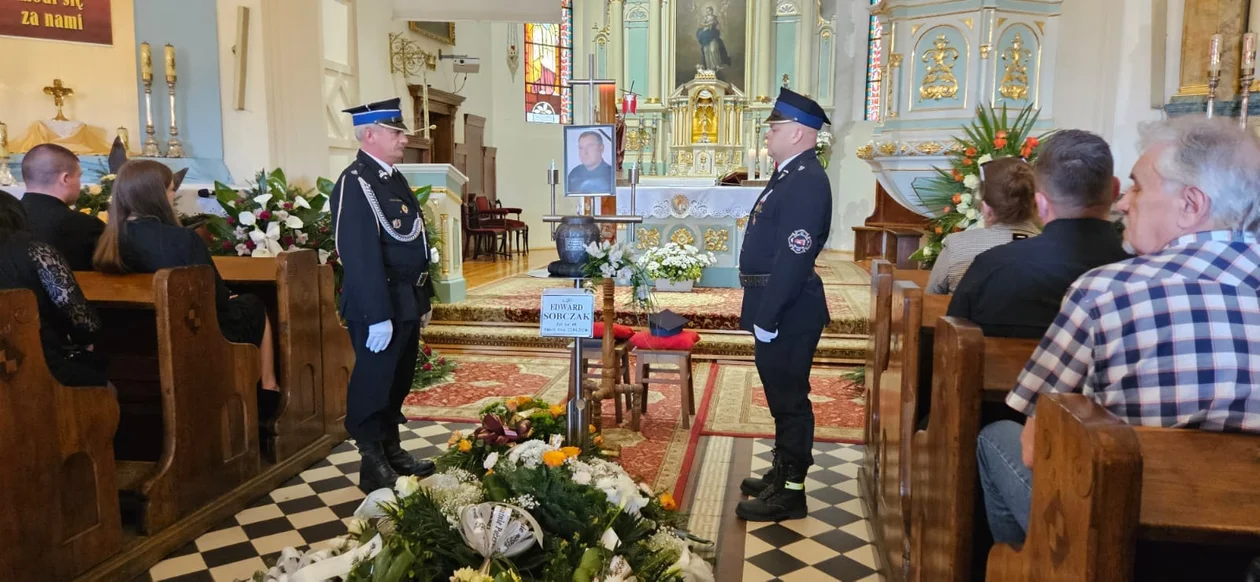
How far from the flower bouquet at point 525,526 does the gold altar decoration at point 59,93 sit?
5.19 m

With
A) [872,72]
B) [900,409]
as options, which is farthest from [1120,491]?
[872,72]

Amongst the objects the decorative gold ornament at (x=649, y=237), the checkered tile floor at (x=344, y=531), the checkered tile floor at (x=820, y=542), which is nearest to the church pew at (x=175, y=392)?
the checkered tile floor at (x=344, y=531)

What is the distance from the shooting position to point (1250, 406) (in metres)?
1.19

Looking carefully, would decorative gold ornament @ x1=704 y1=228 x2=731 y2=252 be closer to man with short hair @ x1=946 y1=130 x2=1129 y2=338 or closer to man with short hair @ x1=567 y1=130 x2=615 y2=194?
man with short hair @ x1=567 y1=130 x2=615 y2=194

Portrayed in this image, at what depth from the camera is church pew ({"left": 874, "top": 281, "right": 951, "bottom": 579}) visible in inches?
82.2

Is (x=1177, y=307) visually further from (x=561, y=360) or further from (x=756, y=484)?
(x=561, y=360)

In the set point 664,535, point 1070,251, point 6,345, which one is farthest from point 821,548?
point 6,345

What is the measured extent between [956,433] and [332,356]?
119 inches

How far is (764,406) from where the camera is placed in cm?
440

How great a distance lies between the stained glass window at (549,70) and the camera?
42.4ft

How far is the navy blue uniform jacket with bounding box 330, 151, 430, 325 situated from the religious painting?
9.43 metres

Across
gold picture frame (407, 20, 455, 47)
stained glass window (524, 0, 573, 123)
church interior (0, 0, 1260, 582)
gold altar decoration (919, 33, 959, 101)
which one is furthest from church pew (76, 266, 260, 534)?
stained glass window (524, 0, 573, 123)

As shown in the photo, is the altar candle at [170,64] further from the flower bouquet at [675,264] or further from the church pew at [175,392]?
the flower bouquet at [675,264]

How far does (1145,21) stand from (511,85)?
9381 mm
